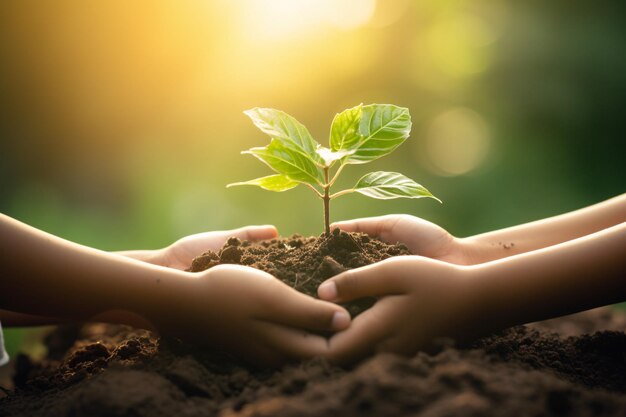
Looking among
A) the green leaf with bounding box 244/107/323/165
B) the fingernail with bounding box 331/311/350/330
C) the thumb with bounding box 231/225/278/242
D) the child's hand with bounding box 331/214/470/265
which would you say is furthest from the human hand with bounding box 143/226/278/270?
the fingernail with bounding box 331/311/350/330

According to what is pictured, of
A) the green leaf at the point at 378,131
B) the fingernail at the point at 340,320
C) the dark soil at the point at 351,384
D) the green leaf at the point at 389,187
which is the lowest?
the dark soil at the point at 351,384

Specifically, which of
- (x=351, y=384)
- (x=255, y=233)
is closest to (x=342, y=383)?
(x=351, y=384)

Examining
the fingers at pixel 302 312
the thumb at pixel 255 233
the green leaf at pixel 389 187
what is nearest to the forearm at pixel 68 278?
the fingers at pixel 302 312

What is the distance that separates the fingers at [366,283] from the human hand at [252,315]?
5cm

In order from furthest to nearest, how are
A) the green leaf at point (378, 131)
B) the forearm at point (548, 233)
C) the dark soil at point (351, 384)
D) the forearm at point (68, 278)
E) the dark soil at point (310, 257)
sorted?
the forearm at point (548, 233) → the green leaf at point (378, 131) → the dark soil at point (310, 257) → the forearm at point (68, 278) → the dark soil at point (351, 384)

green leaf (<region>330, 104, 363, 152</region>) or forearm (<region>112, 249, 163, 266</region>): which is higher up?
green leaf (<region>330, 104, 363, 152</region>)

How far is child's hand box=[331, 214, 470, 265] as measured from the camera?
6.46ft

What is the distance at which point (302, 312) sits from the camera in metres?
1.28

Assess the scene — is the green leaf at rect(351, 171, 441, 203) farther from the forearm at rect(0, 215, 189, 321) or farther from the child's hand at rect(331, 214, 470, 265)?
the forearm at rect(0, 215, 189, 321)

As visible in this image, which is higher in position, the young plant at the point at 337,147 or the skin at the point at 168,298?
the young plant at the point at 337,147

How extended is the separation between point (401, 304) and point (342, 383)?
0.33 m

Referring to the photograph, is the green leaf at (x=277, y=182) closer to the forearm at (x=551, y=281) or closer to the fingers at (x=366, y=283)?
the fingers at (x=366, y=283)

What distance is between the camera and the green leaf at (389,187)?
154 cm

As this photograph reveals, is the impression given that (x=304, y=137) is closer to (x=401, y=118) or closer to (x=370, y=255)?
(x=401, y=118)
